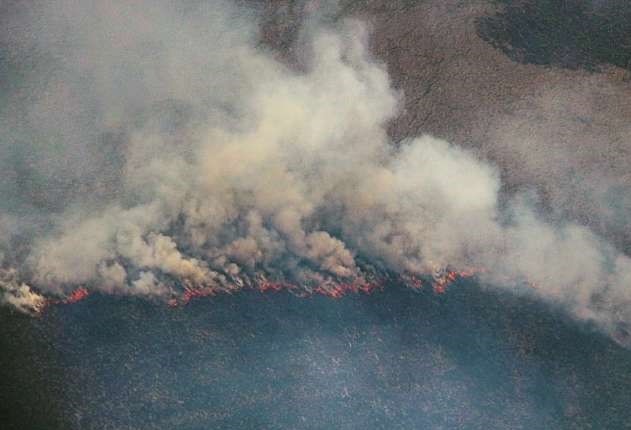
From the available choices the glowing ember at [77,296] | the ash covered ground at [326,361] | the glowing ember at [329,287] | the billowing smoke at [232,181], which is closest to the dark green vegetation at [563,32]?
the billowing smoke at [232,181]

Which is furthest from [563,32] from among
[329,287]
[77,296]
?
[77,296]

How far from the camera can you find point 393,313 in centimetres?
1277

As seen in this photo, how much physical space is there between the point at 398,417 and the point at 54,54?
13129 mm

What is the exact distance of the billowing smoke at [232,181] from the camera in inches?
506

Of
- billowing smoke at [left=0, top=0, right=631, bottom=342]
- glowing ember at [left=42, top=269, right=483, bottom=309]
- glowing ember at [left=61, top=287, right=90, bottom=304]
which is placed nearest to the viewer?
glowing ember at [left=61, top=287, right=90, bottom=304]

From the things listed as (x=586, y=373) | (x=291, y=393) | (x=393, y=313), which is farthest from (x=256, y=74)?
(x=586, y=373)

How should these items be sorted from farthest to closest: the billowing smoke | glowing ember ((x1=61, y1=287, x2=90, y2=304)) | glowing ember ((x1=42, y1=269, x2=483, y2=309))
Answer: the billowing smoke → glowing ember ((x1=42, y1=269, x2=483, y2=309)) → glowing ember ((x1=61, y1=287, x2=90, y2=304))

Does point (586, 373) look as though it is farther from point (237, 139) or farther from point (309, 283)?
point (237, 139)

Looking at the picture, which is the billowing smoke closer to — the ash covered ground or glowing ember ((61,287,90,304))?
glowing ember ((61,287,90,304))

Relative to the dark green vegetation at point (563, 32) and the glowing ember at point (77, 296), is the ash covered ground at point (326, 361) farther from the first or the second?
the dark green vegetation at point (563, 32)

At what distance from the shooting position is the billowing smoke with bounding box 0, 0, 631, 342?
12859 millimetres

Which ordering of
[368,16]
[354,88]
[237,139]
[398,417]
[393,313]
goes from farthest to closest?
[368,16]
[354,88]
[237,139]
[393,313]
[398,417]

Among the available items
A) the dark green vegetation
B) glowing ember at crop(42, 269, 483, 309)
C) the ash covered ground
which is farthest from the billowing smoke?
the dark green vegetation

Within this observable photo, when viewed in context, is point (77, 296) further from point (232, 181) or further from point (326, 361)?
point (326, 361)
